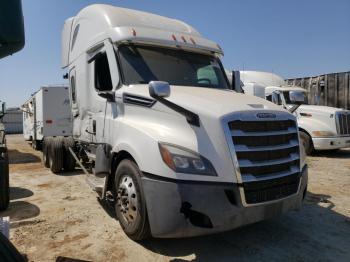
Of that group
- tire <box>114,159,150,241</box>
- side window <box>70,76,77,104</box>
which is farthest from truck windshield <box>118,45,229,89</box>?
side window <box>70,76,77,104</box>

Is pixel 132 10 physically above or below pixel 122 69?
above

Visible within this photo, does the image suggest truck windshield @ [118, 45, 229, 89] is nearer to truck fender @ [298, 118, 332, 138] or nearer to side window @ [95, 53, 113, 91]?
side window @ [95, 53, 113, 91]

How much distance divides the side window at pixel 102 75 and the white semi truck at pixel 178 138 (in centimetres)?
2

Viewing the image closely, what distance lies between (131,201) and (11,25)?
114 inches

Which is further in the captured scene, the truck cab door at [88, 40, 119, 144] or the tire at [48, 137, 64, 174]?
the tire at [48, 137, 64, 174]

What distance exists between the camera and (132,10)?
6.27 meters

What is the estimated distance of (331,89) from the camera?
54.7 ft

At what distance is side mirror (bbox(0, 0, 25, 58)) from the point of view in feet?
6.15

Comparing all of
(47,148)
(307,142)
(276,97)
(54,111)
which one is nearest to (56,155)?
(47,148)

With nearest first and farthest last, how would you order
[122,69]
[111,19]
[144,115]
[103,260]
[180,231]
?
[180,231], [103,260], [144,115], [122,69], [111,19]

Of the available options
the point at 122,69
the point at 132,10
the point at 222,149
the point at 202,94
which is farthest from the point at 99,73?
the point at 222,149

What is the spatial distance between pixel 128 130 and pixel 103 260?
163 cm

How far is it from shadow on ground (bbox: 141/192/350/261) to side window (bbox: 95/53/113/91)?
8.17ft

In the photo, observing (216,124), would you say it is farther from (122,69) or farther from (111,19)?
(111,19)
